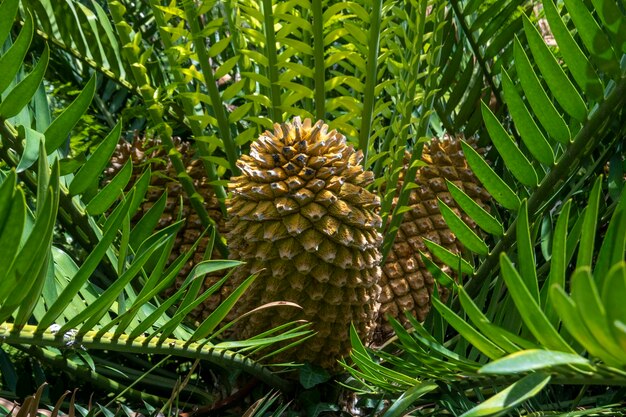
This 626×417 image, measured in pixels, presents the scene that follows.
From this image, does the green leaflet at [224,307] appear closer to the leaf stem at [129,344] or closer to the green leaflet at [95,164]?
the leaf stem at [129,344]

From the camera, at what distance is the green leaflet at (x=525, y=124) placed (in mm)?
961

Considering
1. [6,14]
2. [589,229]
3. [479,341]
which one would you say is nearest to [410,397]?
[479,341]

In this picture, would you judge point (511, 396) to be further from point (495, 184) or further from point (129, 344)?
point (495, 184)

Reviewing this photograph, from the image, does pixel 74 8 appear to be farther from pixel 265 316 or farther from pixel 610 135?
pixel 610 135

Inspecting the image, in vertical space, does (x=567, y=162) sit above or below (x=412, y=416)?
above

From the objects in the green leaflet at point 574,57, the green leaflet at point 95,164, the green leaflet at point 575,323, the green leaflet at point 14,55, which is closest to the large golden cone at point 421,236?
the green leaflet at point 574,57

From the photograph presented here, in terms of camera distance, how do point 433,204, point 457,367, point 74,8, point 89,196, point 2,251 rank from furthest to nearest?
1. point 74,8
2. point 433,204
3. point 89,196
4. point 457,367
5. point 2,251

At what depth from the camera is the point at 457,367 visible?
2.38 ft

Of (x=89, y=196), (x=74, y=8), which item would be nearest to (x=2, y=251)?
(x=89, y=196)

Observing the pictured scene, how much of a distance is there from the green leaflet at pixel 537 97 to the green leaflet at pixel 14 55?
502mm

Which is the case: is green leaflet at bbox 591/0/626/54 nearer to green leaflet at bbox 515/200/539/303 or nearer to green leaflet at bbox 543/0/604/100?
green leaflet at bbox 543/0/604/100

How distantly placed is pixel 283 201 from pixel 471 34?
1.85ft

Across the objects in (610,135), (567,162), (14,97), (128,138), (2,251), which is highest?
(610,135)

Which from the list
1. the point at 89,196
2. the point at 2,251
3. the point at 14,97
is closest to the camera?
the point at 2,251
